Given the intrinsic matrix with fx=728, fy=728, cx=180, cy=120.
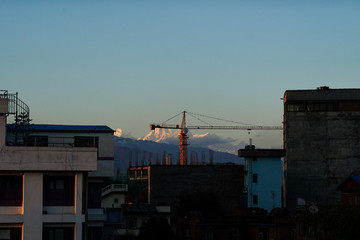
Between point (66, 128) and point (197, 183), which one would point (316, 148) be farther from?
point (66, 128)

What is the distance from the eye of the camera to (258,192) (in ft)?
397

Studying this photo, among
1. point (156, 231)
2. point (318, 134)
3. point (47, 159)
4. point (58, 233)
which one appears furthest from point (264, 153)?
point (47, 159)

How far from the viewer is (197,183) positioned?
131750 mm

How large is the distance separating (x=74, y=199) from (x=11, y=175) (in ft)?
12.3

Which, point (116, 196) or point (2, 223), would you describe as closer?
point (2, 223)

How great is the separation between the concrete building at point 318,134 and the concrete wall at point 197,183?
35.6ft

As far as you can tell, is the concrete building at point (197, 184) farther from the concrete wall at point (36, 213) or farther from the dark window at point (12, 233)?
the dark window at point (12, 233)

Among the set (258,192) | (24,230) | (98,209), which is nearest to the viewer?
(24,230)

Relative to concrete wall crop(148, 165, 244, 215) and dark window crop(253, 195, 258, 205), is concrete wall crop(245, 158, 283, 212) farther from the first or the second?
concrete wall crop(148, 165, 244, 215)

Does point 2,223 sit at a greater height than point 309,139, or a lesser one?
lesser

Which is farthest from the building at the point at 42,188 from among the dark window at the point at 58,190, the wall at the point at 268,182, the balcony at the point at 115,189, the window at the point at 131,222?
the wall at the point at 268,182

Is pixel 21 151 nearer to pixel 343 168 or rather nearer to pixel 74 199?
pixel 74 199

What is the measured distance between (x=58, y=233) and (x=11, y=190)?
3511 millimetres

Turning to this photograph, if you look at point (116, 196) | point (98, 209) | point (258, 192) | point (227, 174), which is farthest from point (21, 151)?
point (227, 174)
